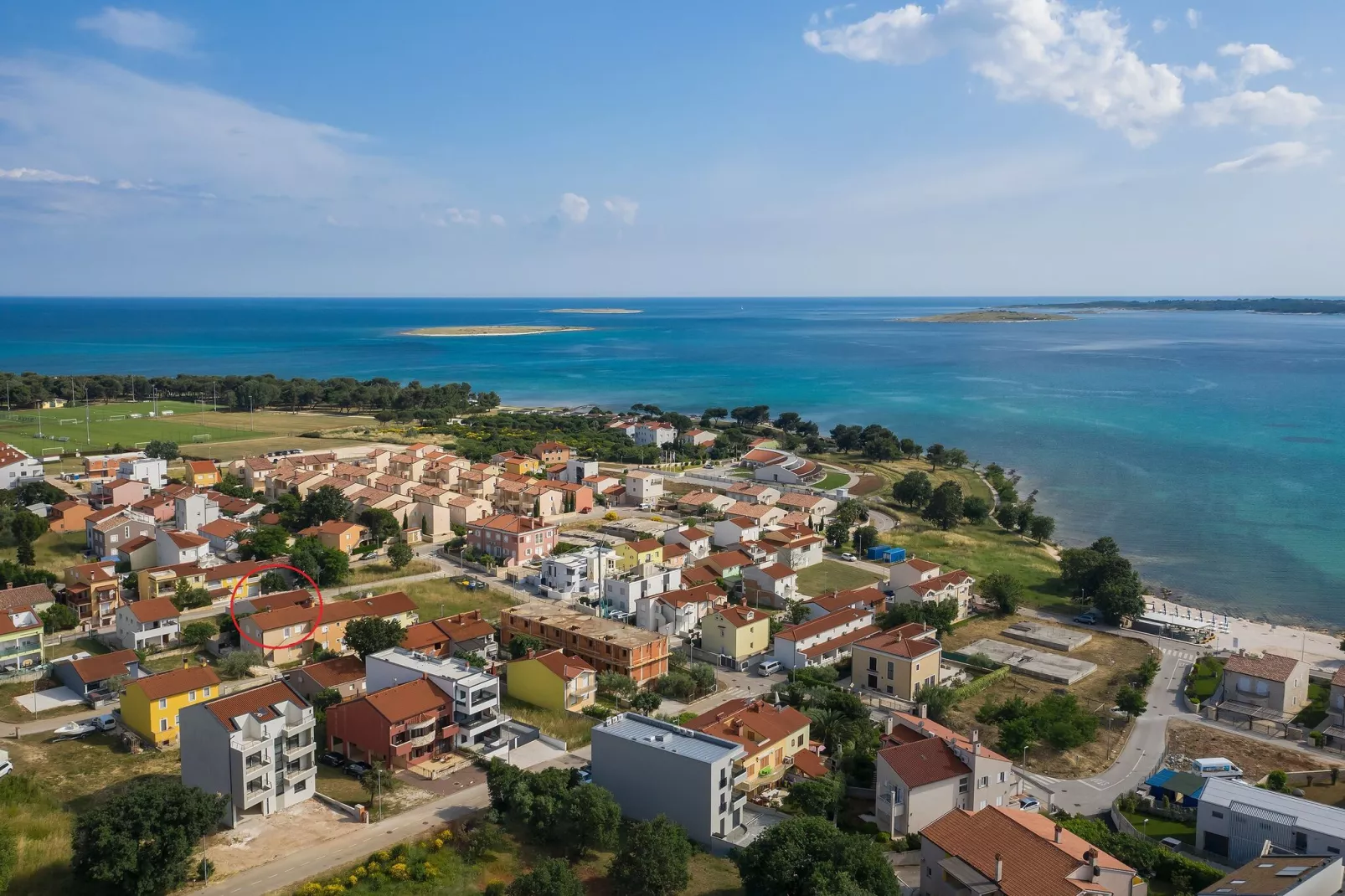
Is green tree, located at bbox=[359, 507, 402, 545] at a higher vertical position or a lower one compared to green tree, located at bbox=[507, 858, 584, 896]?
higher

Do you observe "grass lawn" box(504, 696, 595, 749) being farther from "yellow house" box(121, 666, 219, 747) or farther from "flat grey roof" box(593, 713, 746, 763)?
"yellow house" box(121, 666, 219, 747)

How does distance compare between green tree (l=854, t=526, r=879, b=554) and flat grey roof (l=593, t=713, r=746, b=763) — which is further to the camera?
green tree (l=854, t=526, r=879, b=554)

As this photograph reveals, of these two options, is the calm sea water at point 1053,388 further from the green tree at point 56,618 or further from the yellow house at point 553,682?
the green tree at point 56,618

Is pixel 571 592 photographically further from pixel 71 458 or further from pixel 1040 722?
pixel 71 458

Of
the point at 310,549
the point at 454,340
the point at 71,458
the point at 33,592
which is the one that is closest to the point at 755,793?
the point at 310,549

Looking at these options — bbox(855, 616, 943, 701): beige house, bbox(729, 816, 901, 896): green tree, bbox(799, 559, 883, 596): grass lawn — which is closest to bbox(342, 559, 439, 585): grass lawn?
bbox(799, 559, 883, 596): grass lawn

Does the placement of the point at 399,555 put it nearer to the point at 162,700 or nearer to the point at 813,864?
the point at 162,700
